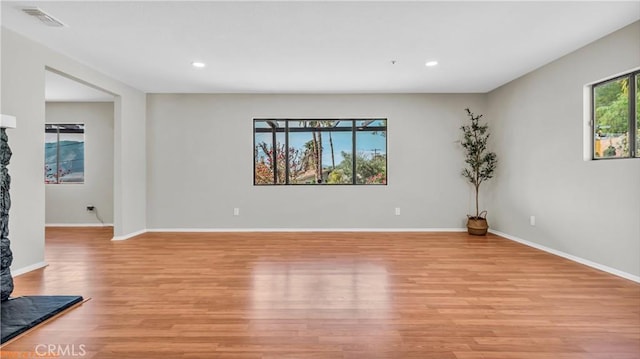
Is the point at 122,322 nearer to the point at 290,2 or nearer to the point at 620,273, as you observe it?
the point at 290,2

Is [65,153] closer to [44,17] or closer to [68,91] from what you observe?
[68,91]

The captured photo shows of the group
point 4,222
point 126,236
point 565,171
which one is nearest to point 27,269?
point 4,222

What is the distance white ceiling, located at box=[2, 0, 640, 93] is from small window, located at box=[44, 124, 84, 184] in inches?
111

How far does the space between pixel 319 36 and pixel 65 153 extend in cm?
617

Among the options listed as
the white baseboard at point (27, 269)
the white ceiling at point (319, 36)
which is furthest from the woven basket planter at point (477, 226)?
the white baseboard at point (27, 269)

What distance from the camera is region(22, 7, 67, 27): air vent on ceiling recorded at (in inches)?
105

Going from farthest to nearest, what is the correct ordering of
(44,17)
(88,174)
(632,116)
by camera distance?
(88,174)
(632,116)
(44,17)

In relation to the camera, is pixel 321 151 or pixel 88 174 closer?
pixel 321 151

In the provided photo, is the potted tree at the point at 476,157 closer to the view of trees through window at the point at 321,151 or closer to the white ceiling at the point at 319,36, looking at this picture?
the white ceiling at the point at 319,36

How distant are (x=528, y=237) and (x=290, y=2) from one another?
4443 millimetres

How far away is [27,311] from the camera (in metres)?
2.17

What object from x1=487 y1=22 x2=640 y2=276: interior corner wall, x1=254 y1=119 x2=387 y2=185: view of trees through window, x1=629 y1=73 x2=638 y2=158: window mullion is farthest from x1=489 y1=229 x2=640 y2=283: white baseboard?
x1=254 y1=119 x2=387 y2=185: view of trees through window

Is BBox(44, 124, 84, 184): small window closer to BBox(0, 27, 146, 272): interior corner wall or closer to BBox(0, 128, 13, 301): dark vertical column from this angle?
BBox(0, 27, 146, 272): interior corner wall

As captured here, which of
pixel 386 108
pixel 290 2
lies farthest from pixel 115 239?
pixel 386 108
